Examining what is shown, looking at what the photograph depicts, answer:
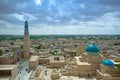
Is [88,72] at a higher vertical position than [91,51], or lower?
lower

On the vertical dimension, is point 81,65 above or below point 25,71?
above

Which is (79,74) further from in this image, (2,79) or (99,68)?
(2,79)

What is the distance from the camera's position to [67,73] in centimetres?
2183

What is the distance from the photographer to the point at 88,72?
2209cm

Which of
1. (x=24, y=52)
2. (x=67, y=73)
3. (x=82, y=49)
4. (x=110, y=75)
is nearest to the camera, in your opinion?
(x=110, y=75)

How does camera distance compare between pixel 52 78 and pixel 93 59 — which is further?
pixel 93 59

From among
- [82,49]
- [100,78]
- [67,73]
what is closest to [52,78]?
[67,73]

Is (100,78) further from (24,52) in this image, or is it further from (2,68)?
(24,52)

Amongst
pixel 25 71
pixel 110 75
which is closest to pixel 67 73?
pixel 110 75

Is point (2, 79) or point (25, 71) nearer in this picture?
point (2, 79)

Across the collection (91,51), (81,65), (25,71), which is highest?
(91,51)

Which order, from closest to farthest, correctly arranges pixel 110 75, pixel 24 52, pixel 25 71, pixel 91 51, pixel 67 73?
pixel 110 75
pixel 67 73
pixel 91 51
pixel 25 71
pixel 24 52

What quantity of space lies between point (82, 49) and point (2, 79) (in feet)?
51.3

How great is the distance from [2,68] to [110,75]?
551 inches
